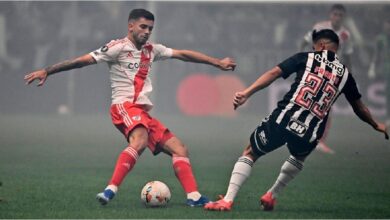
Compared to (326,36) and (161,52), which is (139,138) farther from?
(326,36)

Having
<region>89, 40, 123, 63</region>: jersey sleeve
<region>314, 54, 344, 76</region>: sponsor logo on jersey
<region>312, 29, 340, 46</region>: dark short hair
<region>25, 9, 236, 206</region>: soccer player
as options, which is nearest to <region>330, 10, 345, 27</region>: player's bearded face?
<region>25, 9, 236, 206</region>: soccer player

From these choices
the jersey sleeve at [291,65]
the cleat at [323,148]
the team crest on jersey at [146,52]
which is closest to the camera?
the jersey sleeve at [291,65]

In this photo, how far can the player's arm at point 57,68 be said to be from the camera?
9.53 m

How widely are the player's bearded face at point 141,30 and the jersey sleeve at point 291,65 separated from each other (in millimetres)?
1629

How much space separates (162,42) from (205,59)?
19.7 metres

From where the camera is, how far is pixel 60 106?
3025 centimetres

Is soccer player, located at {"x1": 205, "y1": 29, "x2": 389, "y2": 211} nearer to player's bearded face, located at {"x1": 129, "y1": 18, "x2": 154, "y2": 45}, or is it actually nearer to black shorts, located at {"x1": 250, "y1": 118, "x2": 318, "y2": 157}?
black shorts, located at {"x1": 250, "y1": 118, "x2": 318, "y2": 157}

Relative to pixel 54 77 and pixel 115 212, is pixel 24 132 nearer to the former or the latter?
pixel 54 77

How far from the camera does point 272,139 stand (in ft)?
30.9

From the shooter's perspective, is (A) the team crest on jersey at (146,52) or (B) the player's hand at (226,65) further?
(A) the team crest on jersey at (146,52)

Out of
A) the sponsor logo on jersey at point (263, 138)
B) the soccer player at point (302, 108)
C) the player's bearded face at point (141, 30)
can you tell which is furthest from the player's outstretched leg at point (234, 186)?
the player's bearded face at point (141, 30)

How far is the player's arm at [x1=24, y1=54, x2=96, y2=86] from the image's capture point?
953 cm

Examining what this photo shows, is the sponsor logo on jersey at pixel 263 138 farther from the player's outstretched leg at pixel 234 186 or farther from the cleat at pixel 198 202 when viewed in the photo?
the cleat at pixel 198 202

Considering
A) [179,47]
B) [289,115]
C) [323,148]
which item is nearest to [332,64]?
[289,115]
